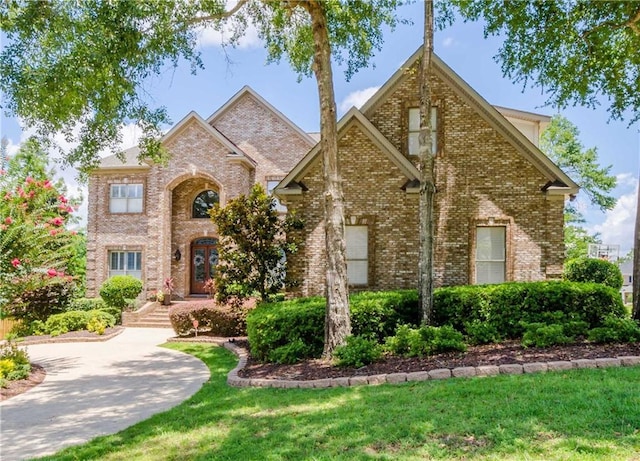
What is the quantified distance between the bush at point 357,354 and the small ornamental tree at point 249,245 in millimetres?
4696

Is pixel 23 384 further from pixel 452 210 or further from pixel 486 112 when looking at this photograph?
pixel 486 112

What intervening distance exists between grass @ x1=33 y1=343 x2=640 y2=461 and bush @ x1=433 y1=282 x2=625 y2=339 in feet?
11.0

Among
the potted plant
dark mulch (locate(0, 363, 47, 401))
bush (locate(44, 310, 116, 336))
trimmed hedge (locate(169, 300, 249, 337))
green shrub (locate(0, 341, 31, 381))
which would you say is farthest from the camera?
the potted plant

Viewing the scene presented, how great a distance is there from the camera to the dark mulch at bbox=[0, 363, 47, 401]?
8022 millimetres

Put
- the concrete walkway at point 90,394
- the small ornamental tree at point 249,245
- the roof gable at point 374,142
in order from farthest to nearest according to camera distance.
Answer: the roof gable at point 374,142
the small ornamental tree at point 249,245
the concrete walkway at point 90,394

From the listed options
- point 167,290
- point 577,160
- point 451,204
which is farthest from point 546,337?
point 577,160

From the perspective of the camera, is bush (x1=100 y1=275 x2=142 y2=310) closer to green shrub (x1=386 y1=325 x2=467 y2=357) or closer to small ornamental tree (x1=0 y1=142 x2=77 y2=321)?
small ornamental tree (x1=0 y1=142 x2=77 y2=321)

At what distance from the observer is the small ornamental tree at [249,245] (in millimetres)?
12383

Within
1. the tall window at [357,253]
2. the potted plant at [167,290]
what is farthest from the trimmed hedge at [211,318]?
the potted plant at [167,290]

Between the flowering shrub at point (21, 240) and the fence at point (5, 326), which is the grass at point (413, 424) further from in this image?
the fence at point (5, 326)

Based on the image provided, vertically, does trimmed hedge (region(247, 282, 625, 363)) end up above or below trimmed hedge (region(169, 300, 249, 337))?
above

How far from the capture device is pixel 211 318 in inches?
583

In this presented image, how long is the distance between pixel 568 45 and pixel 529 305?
6597 millimetres

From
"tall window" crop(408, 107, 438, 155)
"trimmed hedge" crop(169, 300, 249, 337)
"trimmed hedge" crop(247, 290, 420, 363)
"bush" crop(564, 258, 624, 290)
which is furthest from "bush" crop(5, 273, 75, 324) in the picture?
"bush" crop(564, 258, 624, 290)
